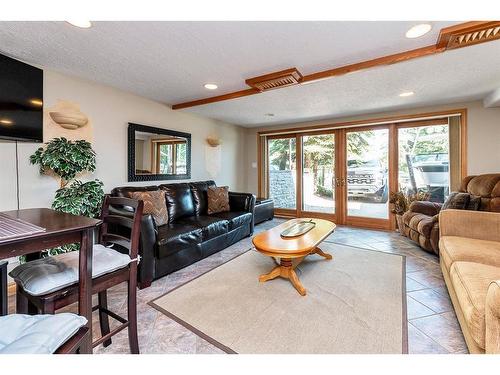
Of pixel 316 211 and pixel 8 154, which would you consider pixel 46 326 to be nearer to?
pixel 8 154

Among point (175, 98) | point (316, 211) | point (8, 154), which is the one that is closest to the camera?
point (8, 154)

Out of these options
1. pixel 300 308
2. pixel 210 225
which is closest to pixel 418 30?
pixel 300 308

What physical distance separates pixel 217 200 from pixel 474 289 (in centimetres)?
308

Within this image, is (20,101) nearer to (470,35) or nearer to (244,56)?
(244,56)

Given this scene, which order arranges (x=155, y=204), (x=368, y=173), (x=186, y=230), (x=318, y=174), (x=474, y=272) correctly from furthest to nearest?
(x=318, y=174) < (x=368, y=173) < (x=155, y=204) < (x=186, y=230) < (x=474, y=272)

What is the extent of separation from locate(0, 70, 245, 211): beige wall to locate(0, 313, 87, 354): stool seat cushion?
205cm

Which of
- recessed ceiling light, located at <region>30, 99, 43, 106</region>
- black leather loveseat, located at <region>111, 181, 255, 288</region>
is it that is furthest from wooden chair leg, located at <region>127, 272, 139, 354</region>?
recessed ceiling light, located at <region>30, 99, 43, 106</region>

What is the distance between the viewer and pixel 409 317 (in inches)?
66.8

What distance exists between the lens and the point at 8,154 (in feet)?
7.14

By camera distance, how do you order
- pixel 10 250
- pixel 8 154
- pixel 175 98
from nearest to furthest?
pixel 10 250, pixel 8 154, pixel 175 98

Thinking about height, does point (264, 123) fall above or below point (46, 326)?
above

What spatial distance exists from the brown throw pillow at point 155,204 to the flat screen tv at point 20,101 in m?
1.06

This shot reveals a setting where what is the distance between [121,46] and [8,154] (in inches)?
59.8
